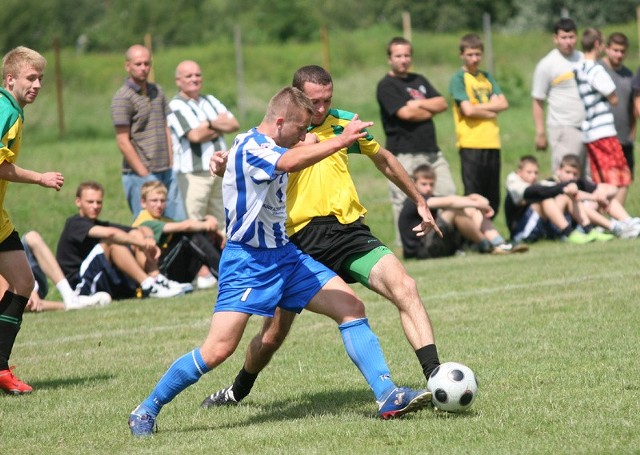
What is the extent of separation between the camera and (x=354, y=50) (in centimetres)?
3256

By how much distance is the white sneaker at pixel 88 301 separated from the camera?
11008 millimetres

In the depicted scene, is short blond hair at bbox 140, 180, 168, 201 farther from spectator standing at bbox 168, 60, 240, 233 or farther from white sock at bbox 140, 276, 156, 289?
white sock at bbox 140, 276, 156, 289

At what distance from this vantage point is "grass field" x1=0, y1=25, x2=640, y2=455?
5340 millimetres

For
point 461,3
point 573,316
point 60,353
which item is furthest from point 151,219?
point 461,3

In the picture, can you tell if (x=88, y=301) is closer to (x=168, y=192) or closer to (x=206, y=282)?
(x=206, y=282)

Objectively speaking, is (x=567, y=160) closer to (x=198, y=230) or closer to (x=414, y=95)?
(x=414, y=95)

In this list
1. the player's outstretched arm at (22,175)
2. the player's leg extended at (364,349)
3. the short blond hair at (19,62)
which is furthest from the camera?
the short blond hair at (19,62)

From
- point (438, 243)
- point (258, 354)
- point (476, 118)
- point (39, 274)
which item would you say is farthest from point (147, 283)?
A: point (258, 354)

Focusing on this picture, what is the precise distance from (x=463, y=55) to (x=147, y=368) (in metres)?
7.25

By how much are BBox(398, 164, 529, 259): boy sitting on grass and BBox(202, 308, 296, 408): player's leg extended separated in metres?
6.71

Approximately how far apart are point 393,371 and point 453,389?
149 cm

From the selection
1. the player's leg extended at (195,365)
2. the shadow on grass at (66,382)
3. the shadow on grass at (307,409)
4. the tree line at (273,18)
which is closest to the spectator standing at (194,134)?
the shadow on grass at (66,382)

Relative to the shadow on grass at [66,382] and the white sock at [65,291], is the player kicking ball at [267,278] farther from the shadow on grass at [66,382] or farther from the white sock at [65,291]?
the white sock at [65,291]

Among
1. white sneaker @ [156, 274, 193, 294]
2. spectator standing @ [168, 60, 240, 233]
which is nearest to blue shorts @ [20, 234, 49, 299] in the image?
white sneaker @ [156, 274, 193, 294]
